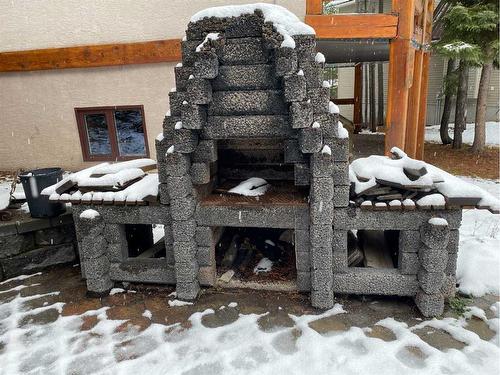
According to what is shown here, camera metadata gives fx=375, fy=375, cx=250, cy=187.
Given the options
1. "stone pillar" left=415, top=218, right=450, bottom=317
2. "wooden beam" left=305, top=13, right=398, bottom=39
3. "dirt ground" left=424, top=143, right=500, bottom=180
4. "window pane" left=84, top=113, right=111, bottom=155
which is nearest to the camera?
"stone pillar" left=415, top=218, right=450, bottom=317

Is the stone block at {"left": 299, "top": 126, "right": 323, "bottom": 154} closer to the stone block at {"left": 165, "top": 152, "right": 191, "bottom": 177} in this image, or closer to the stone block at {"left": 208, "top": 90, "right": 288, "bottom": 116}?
the stone block at {"left": 208, "top": 90, "right": 288, "bottom": 116}

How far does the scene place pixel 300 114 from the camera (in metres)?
4.29

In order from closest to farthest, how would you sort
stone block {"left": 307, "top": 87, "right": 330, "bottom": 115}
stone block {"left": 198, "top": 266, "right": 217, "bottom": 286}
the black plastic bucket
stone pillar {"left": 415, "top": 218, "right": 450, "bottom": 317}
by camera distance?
1. stone block {"left": 307, "top": 87, "right": 330, "bottom": 115}
2. stone pillar {"left": 415, "top": 218, "right": 450, "bottom": 317}
3. stone block {"left": 198, "top": 266, "right": 217, "bottom": 286}
4. the black plastic bucket

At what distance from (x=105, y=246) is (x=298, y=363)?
3.25 m

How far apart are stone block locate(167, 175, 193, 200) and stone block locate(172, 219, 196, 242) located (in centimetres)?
38

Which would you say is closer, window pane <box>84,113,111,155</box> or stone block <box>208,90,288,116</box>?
stone block <box>208,90,288,116</box>

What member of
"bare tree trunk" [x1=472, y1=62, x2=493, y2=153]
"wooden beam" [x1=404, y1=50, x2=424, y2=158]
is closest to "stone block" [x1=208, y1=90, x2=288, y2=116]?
"wooden beam" [x1=404, y1=50, x2=424, y2=158]

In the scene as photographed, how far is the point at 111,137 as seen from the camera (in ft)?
35.7

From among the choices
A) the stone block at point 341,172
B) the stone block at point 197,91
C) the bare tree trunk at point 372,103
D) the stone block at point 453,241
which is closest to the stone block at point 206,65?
the stone block at point 197,91

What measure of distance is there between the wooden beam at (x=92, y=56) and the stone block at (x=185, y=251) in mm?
6281

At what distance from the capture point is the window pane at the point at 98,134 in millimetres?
Answer: 10914

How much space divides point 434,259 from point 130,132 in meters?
8.83

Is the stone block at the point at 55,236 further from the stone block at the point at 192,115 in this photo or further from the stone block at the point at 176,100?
the stone block at the point at 192,115

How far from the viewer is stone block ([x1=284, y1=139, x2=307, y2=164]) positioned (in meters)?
→ 4.74
